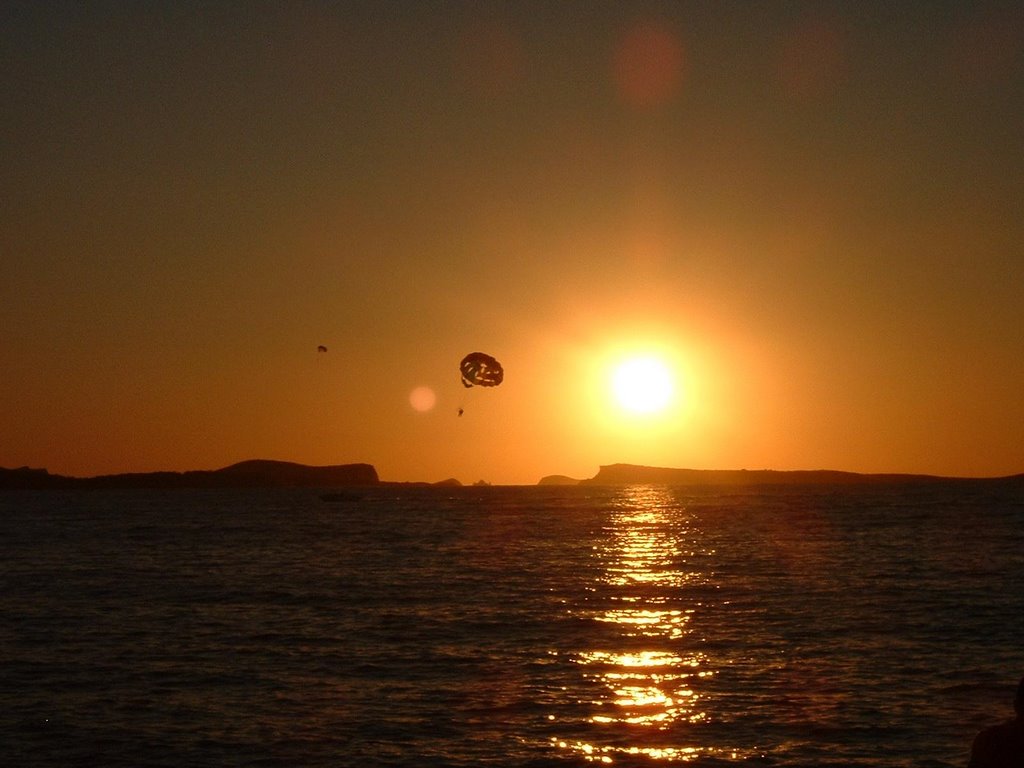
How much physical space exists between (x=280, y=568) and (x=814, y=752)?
167 ft

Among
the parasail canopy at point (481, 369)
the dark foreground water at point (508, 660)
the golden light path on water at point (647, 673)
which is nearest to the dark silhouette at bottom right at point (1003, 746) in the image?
the dark foreground water at point (508, 660)

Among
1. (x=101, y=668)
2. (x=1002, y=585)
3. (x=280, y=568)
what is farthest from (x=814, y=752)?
(x=280, y=568)

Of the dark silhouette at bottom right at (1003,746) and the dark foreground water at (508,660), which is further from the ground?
the dark silhouette at bottom right at (1003,746)

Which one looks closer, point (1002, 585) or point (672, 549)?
point (1002, 585)

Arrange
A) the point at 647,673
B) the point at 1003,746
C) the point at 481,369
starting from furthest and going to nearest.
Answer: the point at 481,369 < the point at 647,673 < the point at 1003,746

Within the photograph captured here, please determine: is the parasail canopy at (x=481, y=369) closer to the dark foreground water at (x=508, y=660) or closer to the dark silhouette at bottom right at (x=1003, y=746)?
the dark foreground water at (x=508, y=660)

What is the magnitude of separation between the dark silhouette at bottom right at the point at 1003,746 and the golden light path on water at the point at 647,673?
6.32m

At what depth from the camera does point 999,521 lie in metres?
127

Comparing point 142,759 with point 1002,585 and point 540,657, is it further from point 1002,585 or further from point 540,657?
point 1002,585

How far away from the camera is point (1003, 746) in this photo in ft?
58.0

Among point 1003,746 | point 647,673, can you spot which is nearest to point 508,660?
point 647,673

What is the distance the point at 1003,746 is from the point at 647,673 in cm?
1574

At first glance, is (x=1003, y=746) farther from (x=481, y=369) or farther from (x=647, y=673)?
(x=481, y=369)

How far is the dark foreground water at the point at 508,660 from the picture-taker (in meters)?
24.9
